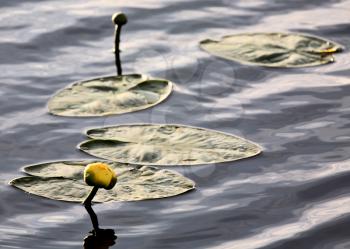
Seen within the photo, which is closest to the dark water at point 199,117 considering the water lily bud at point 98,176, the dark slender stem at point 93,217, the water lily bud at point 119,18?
the dark slender stem at point 93,217

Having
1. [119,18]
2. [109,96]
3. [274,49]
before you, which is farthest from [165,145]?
[274,49]

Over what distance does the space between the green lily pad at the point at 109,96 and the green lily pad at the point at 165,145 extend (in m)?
0.24

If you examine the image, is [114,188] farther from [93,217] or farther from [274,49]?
[274,49]

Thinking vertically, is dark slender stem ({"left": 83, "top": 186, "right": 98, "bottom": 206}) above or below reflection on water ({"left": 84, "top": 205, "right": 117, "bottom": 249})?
above

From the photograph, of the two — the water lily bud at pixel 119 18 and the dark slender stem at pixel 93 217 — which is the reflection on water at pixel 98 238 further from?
the water lily bud at pixel 119 18

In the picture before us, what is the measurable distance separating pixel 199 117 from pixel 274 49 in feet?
2.42

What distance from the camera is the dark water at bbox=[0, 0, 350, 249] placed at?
324 centimetres

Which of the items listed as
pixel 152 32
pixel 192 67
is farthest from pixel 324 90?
pixel 152 32

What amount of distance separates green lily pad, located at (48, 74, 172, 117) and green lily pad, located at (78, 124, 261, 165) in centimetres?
24

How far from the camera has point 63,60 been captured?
477cm

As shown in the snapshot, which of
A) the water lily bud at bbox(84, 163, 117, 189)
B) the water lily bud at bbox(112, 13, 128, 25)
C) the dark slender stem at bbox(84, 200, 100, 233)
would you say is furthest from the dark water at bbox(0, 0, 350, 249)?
the water lily bud at bbox(112, 13, 128, 25)

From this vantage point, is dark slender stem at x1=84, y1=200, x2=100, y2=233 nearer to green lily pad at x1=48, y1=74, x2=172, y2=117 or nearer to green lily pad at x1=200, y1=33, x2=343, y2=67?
green lily pad at x1=48, y1=74, x2=172, y2=117

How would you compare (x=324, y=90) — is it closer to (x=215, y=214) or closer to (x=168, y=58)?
(x=168, y=58)

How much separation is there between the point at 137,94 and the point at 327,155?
0.88 m
